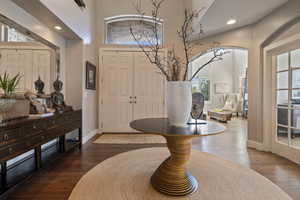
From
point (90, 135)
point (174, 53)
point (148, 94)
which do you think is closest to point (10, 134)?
point (90, 135)

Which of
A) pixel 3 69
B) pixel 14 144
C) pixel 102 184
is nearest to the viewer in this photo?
pixel 14 144

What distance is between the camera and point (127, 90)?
4.32m

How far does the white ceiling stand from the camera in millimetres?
2363

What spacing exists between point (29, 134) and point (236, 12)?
11.5 ft

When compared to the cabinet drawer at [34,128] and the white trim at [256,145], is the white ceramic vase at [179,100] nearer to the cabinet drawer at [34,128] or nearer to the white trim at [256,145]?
the cabinet drawer at [34,128]

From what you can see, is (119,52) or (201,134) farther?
(119,52)

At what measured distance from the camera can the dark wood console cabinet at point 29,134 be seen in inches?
55.5

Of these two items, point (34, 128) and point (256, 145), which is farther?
point (256, 145)

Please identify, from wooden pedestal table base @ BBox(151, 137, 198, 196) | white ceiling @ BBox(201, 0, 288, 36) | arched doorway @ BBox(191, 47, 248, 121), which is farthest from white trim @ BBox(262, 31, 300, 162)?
arched doorway @ BBox(191, 47, 248, 121)

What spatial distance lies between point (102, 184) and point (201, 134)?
123 centimetres

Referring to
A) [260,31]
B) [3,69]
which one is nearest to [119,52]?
[3,69]

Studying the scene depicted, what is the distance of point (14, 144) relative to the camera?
1.49 m

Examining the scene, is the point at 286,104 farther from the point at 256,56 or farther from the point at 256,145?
the point at 256,56

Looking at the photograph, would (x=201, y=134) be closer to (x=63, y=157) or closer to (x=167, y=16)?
(x=63, y=157)
